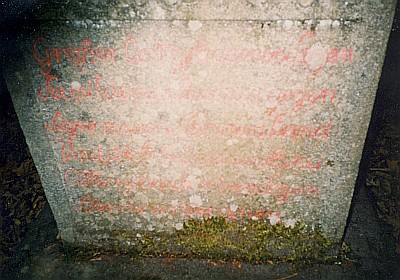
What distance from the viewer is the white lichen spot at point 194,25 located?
1769 millimetres

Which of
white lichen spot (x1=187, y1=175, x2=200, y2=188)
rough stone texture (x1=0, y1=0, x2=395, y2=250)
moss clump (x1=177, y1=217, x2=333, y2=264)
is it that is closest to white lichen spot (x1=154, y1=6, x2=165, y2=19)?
rough stone texture (x1=0, y1=0, x2=395, y2=250)

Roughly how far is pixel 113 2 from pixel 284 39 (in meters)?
1.06

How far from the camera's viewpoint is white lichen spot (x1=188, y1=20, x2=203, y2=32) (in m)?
1.77

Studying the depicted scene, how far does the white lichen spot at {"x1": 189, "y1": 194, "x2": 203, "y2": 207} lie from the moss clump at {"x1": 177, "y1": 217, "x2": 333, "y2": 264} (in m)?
0.17

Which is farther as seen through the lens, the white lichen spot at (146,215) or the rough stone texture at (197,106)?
the white lichen spot at (146,215)

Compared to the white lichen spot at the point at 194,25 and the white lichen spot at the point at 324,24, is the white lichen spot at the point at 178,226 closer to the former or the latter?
the white lichen spot at the point at 194,25

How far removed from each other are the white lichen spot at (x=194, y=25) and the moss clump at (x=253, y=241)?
4.90 feet

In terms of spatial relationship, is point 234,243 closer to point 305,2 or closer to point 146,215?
point 146,215

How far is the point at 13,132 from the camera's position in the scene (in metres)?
4.87

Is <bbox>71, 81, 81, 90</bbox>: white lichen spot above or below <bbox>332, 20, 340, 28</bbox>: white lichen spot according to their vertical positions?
below

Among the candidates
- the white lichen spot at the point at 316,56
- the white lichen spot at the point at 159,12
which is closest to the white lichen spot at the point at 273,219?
the white lichen spot at the point at 316,56

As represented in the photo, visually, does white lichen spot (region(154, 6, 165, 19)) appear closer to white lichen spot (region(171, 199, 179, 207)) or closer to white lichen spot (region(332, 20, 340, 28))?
white lichen spot (region(332, 20, 340, 28))

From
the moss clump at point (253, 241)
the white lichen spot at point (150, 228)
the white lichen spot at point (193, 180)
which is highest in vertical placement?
the white lichen spot at point (193, 180)

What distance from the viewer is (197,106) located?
201cm
